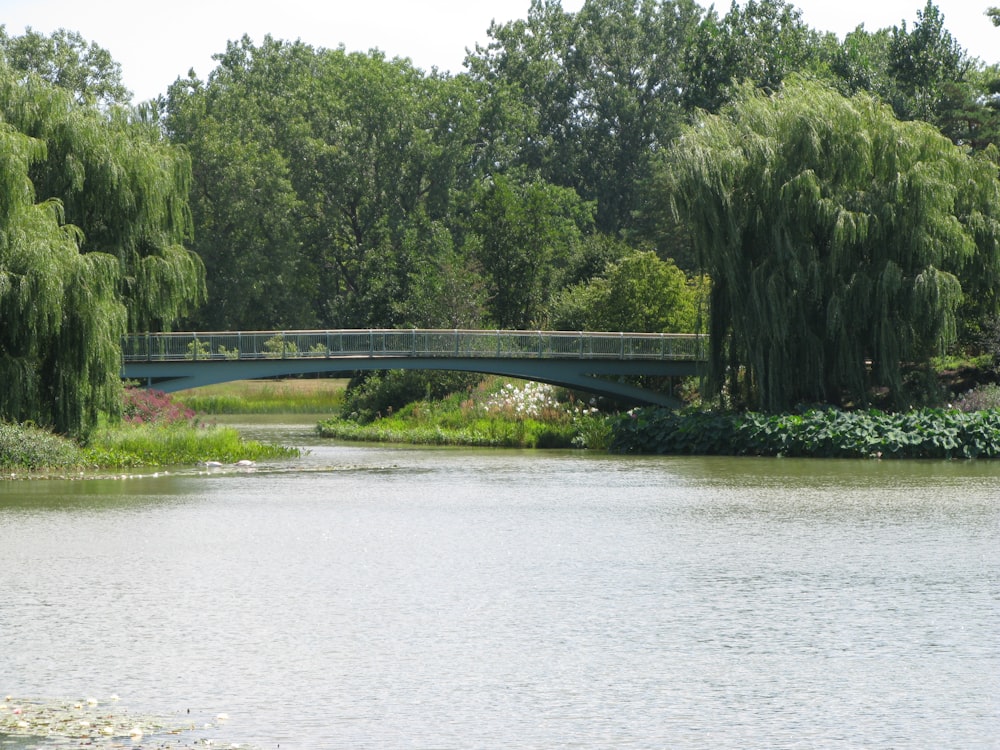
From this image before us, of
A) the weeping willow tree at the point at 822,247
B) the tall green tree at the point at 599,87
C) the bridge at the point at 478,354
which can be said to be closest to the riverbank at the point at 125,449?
the bridge at the point at 478,354

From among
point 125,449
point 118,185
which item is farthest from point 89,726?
point 118,185

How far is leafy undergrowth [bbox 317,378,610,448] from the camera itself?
1628 inches

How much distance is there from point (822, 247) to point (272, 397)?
37.6 meters

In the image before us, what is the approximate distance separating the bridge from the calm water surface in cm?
1786

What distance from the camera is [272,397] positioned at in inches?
2692

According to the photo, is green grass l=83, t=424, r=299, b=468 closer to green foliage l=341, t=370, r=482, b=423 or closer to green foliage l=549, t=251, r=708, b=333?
green foliage l=549, t=251, r=708, b=333

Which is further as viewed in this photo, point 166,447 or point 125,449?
point 166,447

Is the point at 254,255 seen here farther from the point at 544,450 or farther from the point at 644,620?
the point at 644,620

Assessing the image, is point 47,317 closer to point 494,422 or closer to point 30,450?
point 30,450

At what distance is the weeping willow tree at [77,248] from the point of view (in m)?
26.6

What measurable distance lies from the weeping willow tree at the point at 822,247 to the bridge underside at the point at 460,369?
5.52m

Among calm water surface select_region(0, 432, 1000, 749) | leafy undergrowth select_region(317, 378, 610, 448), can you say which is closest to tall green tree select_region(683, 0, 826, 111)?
leafy undergrowth select_region(317, 378, 610, 448)

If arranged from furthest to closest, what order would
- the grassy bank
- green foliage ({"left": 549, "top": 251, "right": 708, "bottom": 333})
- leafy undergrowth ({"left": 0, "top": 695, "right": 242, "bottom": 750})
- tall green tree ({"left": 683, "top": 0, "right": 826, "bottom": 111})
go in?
tall green tree ({"left": 683, "top": 0, "right": 826, "bottom": 111}) < the grassy bank < green foliage ({"left": 549, "top": 251, "right": 708, "bottom": 333}) < leafy undergrowth ({"left": 0, "top": 695, "right": 242, "bottom": 750})

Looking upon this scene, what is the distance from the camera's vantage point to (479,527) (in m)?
18.5
